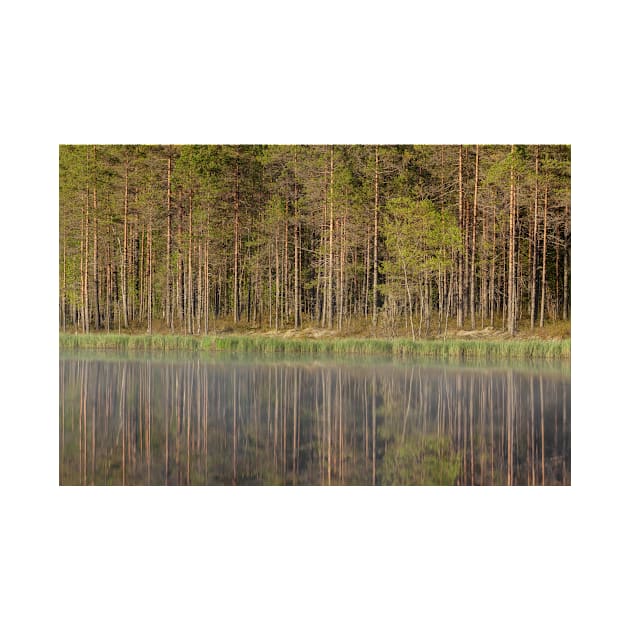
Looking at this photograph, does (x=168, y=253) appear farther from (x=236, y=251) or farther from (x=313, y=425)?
(x=313, y=425)

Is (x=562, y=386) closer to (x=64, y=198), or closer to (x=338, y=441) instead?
(x=338, y=441)

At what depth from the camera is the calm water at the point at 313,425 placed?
7656 mm

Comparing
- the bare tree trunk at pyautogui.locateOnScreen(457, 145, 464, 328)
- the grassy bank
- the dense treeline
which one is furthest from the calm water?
the bare tree trunk at pyautogui.locateOnScreen(457, 145, 464, 328)

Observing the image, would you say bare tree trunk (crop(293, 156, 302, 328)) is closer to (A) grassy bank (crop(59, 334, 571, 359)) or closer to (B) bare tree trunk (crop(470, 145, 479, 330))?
(A) grassy bank (crop(59, 334, 571, 359))

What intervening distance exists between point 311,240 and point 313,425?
461 cm

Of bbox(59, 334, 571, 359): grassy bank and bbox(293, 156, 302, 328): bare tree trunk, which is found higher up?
bbox(293, 156, 302, 328): bare tree trunk

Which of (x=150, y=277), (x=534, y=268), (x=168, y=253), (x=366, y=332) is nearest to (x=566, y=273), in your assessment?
(x=534, y=268)

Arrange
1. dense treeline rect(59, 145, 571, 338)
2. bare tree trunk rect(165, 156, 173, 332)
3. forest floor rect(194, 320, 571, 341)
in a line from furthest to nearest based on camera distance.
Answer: forest floor rect(194, 320, 571, 341) < bare tree trunk rect(165, 156, 173, 332) < dense treeline rect(59, 145, 571, 338)

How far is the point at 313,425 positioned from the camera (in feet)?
28.5

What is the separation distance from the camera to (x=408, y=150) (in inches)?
393

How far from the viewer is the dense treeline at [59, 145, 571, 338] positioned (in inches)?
432

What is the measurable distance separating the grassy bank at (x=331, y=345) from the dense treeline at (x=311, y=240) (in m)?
0.20

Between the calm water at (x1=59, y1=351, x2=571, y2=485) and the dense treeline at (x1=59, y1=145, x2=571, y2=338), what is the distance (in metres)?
1.14

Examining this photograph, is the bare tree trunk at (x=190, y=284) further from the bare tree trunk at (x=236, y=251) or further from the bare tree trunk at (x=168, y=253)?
the bare tree trunk at (x=236, y=251)
